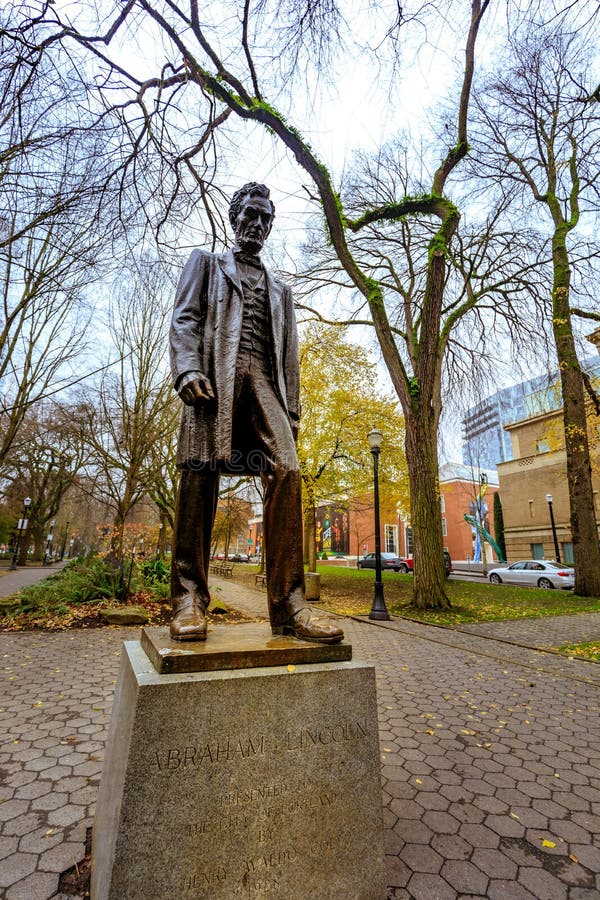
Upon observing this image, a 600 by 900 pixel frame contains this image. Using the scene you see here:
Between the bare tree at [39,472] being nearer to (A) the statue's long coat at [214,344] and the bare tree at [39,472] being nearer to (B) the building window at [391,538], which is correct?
(A) the statue's long coat at [214,344]

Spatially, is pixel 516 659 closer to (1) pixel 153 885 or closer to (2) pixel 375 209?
(1) pixel 153 885

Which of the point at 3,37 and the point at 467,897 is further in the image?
the point at 3,37

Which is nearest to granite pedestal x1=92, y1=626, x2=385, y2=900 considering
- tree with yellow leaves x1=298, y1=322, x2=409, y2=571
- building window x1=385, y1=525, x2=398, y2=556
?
tree with yellow leaves x1=298, y1=322, x2=409, y2=571

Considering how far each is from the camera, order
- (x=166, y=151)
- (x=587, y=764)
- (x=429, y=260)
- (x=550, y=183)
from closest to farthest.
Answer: (x=587, y=764) → (x=166, y=151) → (x=429, y=260) → (x=550, y=183)

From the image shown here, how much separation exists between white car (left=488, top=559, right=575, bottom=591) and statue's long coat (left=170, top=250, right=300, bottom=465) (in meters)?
22.9

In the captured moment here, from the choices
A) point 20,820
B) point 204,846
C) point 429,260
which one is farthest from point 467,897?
point 429,260

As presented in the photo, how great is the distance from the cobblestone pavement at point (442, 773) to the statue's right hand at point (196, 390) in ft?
7.78

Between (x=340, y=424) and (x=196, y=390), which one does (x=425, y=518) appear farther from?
(x=196, y=390)

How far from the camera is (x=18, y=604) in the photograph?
31.4ft

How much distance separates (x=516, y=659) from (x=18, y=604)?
972 cm

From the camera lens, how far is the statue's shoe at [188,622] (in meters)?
2.20

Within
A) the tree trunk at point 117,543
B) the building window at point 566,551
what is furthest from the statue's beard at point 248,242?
the building window at point 566,551

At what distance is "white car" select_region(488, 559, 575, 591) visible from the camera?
22.4m

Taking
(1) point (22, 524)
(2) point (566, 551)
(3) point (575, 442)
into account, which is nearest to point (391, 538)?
(2) point (566, 551)
